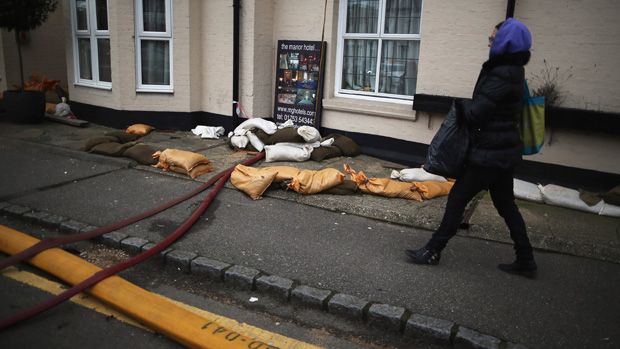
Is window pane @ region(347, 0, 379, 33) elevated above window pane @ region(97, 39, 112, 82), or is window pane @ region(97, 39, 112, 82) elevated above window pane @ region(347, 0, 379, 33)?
window pane @ region(347, 0, 379, 33)

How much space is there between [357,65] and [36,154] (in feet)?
17.9

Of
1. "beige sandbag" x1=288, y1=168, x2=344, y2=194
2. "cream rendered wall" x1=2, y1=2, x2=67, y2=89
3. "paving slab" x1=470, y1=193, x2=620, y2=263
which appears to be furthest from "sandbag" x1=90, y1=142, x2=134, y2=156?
"cream rendered wall" x1=2, y1=2, x2=67, y2=89

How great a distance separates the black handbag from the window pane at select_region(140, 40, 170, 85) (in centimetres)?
720

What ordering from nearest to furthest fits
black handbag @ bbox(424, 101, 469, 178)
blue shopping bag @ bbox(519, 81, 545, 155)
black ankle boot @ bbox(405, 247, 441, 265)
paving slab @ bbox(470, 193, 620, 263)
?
black handbag @ bbox(424, 101, 469, 178) < blue shopping bag @ bbox(519, 81, 545, 155) < black ankle boot @ bbox(405, 247, 441, 265) < paving slab @ bbox(470, 193, 620, 263)

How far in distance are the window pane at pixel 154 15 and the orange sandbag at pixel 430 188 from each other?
20.4 feet

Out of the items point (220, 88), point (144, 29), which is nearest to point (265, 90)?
point (220, 88)

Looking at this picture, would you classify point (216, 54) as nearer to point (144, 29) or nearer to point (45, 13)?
point (144, 29)

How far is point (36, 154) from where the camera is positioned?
8.09 meters

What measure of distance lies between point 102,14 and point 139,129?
275 centimetres

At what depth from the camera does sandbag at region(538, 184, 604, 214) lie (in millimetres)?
6045

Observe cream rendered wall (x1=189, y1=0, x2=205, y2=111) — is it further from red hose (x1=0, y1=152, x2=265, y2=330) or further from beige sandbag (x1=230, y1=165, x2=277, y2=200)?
red hose (x1=0, y1=152, x2=265, y2=330)

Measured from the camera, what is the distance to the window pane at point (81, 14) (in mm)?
10680

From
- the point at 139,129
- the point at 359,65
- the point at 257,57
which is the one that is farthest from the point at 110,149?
the point at 359,65

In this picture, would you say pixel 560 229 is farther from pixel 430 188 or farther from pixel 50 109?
pixel 50 109
